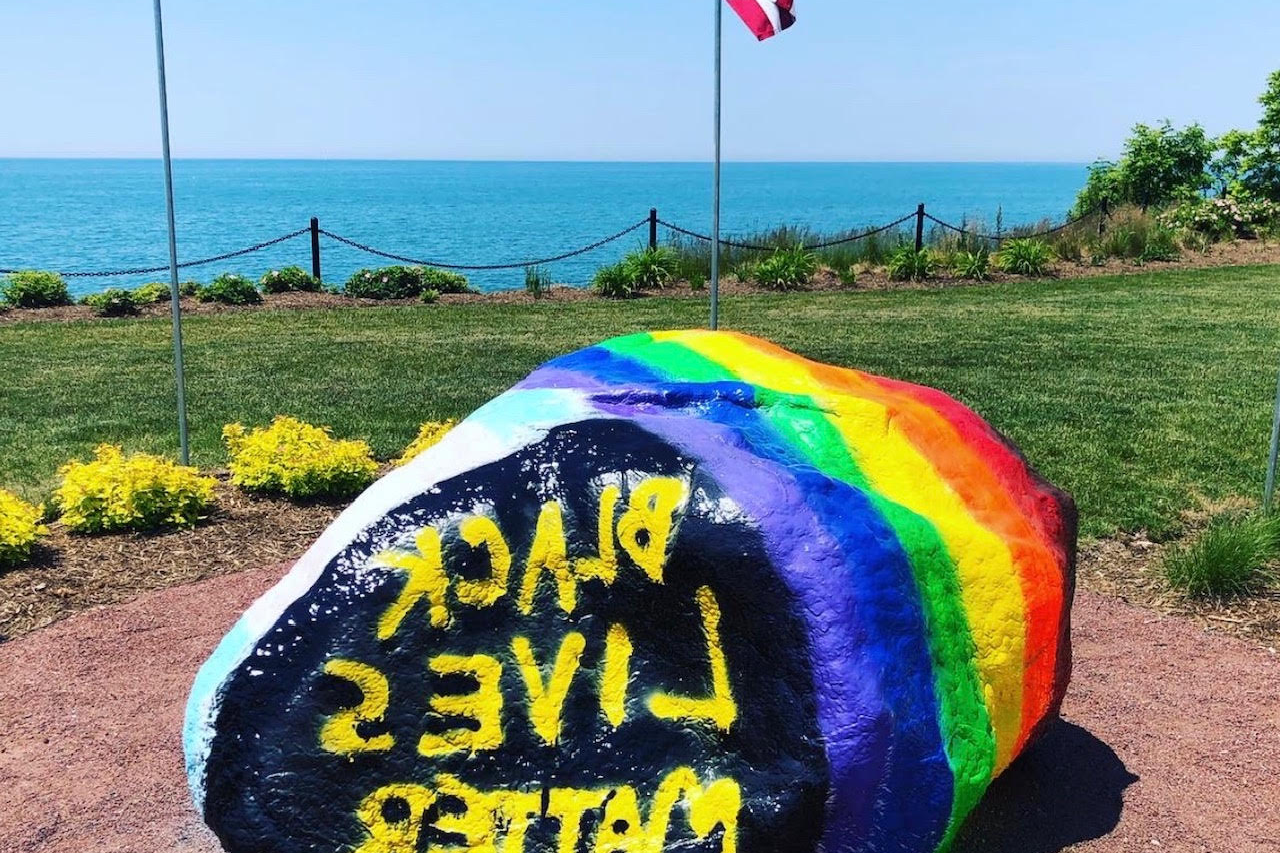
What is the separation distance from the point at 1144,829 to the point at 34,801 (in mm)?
3771

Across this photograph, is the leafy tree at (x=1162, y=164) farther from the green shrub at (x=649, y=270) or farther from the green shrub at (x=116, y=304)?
the green shrub at (x=116, y=304)

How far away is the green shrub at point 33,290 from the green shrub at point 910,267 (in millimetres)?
12318

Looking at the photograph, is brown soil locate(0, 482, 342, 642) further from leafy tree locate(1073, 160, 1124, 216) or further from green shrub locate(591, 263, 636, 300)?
leafy tree locate(1073, 160, 1124, 216)

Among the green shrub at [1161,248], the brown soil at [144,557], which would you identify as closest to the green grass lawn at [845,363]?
the brown soil at [144,557]

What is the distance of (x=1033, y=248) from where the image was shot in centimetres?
1966

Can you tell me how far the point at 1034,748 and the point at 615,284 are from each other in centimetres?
1406

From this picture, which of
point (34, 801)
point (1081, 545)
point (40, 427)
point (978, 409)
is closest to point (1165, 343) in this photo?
point (978, 409)

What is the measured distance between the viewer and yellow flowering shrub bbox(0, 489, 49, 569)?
6.05m

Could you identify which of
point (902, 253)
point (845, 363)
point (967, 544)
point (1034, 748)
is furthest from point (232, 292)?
point (967, 544)

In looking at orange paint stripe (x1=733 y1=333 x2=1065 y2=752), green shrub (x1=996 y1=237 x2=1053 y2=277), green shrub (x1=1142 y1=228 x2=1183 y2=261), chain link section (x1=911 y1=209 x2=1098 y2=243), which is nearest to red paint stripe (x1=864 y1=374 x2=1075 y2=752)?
orange paint stripe (x1=733 y1=333 x2=1065 y2=752)

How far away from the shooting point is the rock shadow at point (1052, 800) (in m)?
3.94

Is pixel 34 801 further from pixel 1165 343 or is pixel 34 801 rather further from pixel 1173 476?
pixel 1165 343

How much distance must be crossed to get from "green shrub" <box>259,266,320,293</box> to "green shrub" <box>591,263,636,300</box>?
167 inches

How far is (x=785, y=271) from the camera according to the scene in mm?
18516
